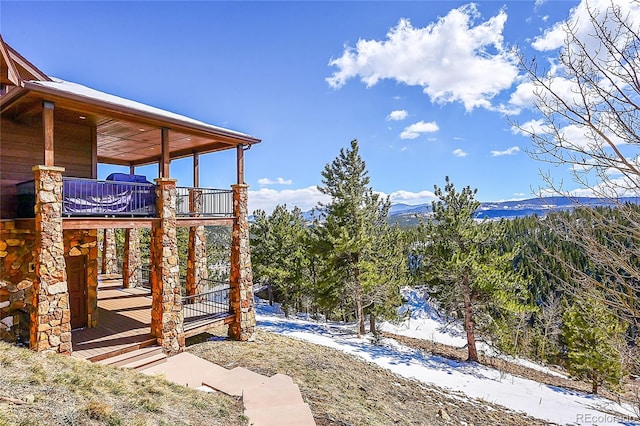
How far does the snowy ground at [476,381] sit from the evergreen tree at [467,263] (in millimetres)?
2166

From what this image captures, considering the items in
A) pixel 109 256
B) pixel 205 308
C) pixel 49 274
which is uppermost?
pixel 49 274

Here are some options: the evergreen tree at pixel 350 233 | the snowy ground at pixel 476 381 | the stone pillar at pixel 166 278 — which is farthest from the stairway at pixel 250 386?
the evergreen tree at pixel 350 233

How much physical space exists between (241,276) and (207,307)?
2194 mm

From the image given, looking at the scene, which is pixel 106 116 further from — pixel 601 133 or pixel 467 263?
pixel 467 263

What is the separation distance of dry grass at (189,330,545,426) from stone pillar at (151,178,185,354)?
93cm

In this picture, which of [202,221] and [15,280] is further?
[202,221]

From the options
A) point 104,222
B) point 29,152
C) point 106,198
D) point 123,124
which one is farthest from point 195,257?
point 29,152

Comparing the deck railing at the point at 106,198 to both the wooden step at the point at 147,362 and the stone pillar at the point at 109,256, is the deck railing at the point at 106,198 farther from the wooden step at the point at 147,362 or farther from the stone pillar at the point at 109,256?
the stone pillar at the point at 109,256

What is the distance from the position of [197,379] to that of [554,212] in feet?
21.7

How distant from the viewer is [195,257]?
11.7 meters

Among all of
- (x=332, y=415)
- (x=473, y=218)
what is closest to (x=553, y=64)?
(x=332, y=415)

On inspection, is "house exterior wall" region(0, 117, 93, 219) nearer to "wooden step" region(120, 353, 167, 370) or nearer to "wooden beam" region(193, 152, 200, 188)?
"wooden beam" region(193, 152, 200, 188)

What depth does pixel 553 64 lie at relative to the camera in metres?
3.81

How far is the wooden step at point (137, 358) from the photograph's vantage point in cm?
675
